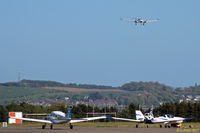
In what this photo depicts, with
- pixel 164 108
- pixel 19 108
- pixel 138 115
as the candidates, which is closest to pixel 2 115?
pixel 19 108

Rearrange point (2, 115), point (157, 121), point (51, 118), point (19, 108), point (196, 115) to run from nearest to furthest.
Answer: point (51, 118), point (157, 121), point (196, 115), point (2, 115), point (19, 108)

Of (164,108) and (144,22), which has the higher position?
(144,22)

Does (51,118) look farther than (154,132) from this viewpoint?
Yes

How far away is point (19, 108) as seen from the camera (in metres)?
106

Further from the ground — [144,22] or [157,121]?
[144,22]

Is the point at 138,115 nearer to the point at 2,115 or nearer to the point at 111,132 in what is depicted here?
the point at 111,132

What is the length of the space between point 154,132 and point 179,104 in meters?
54.0

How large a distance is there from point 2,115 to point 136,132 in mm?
52489

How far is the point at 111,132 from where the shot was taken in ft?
141

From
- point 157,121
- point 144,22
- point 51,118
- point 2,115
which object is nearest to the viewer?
point 51,118

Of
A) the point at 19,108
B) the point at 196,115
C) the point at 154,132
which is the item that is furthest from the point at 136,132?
the point at 19,108

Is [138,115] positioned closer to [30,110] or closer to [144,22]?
[144,22]

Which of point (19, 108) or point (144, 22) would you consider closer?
point (144, 22)

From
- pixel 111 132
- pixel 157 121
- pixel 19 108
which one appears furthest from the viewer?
pixel 19 108
